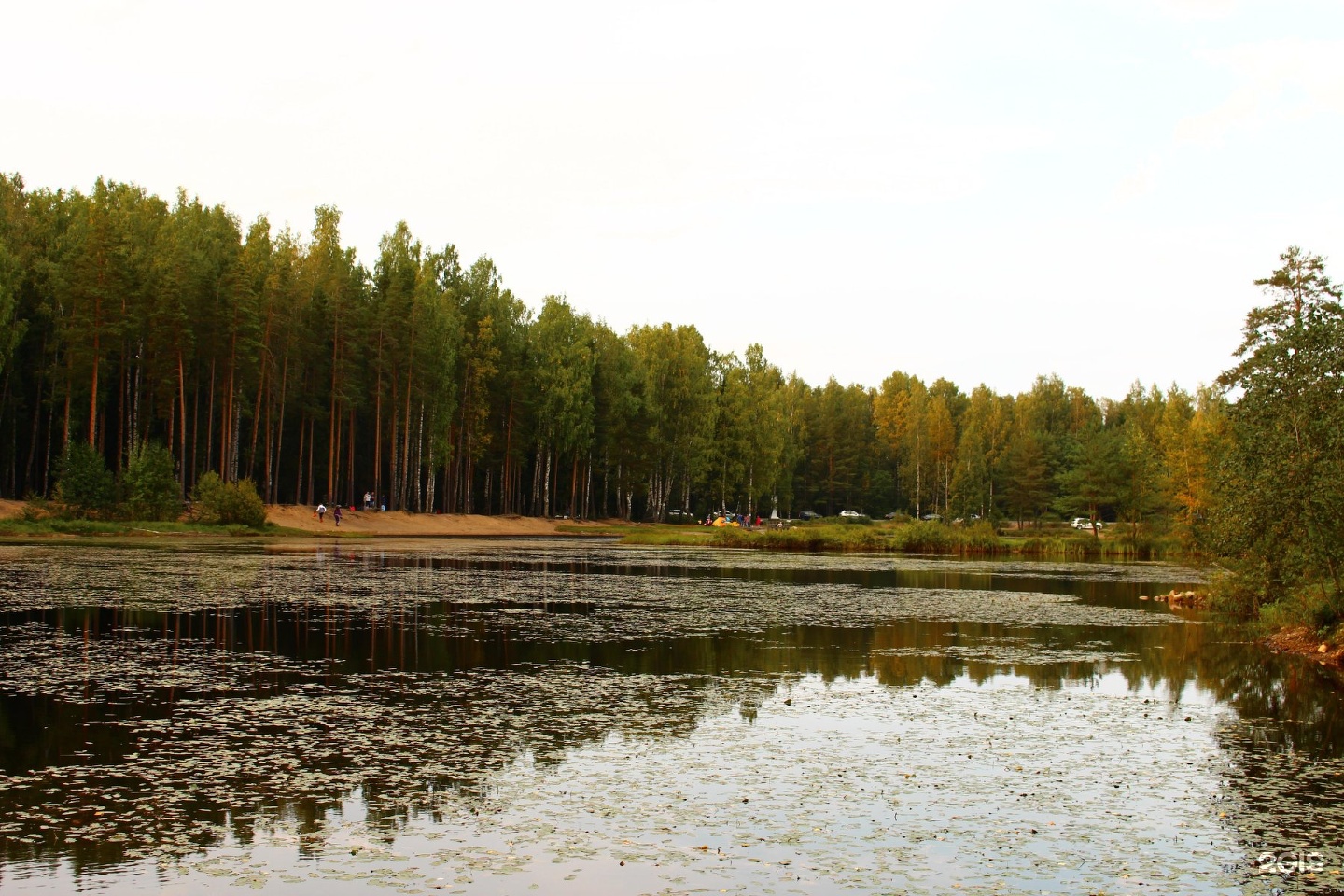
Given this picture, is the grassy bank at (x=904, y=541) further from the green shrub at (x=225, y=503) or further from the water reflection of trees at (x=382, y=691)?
the water reflection of trees at (x=382, y=691)

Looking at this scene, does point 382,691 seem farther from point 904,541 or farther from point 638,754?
point 904,541

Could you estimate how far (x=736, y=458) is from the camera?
391 ft

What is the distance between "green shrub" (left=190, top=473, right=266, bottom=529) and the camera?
64.3 metres

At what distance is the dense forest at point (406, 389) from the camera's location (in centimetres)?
6278

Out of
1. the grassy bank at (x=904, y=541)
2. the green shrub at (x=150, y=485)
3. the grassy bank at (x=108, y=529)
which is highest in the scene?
the green shrub at (x=150, y=485)

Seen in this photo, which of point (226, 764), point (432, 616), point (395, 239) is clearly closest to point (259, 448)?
point (395, 239)

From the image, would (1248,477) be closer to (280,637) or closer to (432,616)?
(432,616)

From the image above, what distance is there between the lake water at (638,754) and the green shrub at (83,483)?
35.4m

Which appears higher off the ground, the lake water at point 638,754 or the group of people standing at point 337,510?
the group of people standing at point 337,510

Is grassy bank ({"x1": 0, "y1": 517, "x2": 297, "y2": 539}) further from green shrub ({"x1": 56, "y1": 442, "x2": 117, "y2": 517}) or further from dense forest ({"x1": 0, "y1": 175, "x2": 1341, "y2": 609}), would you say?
dense forest ({"x1": 0, "y1": 175, "x2": 1341, "y2": 609})

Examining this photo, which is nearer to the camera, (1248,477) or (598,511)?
(1248,477)

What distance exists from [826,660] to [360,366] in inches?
2481

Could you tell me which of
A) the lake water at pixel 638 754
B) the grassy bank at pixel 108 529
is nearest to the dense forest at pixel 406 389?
the grassy bank at pixel 108 529

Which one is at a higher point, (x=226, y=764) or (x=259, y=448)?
(x=259, y=448)
